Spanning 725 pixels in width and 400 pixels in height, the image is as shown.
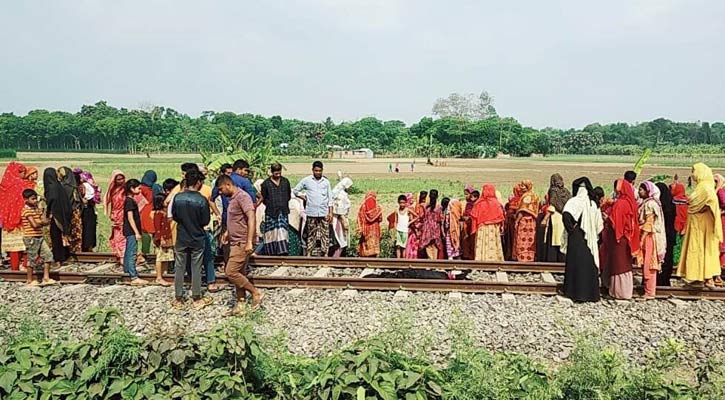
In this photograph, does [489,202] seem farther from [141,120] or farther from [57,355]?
[141,120]

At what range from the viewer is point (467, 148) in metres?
92.6

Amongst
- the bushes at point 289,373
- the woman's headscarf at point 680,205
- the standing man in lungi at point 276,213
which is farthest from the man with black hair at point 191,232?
the woman's headscarf at point 680,205

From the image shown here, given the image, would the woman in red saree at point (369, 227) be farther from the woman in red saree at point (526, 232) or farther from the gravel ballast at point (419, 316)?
the gravel ballast at point (419, 316)

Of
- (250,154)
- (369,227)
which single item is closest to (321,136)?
(250,154)

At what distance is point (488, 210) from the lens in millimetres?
→ 9734

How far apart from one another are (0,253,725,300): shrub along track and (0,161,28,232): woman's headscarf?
0.75 meters

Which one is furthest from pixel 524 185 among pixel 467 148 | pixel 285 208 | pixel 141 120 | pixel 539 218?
pixel 141 120

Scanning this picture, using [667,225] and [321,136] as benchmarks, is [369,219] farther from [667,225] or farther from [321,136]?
[321,136]

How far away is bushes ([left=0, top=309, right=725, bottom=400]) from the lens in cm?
355

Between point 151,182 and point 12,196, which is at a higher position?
point 151,182

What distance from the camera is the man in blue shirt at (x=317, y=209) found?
10062 mm

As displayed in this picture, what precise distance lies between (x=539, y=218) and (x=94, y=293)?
6.80m

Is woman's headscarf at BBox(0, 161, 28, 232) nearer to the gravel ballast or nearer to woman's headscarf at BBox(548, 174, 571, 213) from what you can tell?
the gravel ballast

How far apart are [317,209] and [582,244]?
4.32m
